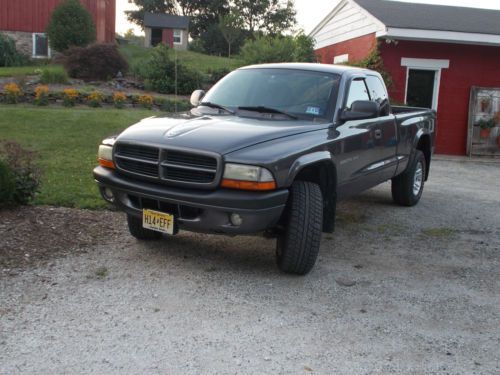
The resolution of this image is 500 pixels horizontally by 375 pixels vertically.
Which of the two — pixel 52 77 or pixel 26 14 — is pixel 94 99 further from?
pixel 26 14

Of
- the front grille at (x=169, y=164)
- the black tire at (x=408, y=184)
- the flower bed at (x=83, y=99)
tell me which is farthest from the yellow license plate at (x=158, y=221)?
the flower bed at (x=83, y=99)

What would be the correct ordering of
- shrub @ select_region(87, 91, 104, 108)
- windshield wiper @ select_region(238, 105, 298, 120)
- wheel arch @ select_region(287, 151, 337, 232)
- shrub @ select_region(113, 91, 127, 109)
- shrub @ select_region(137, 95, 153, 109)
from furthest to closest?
shrub @ select_region(137, 95, 153, 109), shrub @ select_region(113, 91, 127, 109), shrub @ select_region(87, 91, 104, 108), windshield wiper @ select_region(238, 105, 298, 120), wheel arch @ select_region(287, 151, 337, 232)

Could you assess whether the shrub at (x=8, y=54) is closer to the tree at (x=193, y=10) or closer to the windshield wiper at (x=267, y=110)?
the windshield wiper at (x=267, y=110)

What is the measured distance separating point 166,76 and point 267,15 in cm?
3907

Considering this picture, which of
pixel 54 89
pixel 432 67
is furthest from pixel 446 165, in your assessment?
pixel 54 89

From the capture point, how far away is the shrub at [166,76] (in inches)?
713

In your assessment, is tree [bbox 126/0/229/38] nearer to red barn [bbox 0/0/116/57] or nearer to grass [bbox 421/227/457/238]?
red barn [bbox 0/0/116/57]

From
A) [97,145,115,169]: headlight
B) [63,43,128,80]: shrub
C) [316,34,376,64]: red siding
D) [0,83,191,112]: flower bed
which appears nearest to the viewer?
[97,145,115,169]: headlight

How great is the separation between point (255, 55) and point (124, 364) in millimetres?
16496

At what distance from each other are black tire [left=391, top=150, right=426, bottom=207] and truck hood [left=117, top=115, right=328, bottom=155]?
9.43 ft

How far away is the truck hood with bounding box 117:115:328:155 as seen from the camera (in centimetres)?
423

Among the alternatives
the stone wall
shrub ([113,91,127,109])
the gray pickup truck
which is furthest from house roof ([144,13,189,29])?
the gray pickup truck

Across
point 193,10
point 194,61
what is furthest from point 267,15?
point 194,61

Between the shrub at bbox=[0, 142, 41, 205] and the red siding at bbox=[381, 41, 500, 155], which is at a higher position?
the red siding at bbox=[381, 41, 500, 155]
